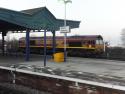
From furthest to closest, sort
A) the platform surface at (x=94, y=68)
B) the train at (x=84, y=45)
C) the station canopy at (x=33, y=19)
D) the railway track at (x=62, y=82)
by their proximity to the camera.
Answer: the train at (x=84, y=45) → the station canopy at (x=33, y=19) → the platform surface at (x=94, y=68) → the railway track at (x=62, y=82)

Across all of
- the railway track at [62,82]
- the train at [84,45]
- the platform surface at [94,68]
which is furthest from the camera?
the train at [84,45]

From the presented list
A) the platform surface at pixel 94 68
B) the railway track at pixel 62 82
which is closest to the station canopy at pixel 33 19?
the platform surface at pixel 94 68

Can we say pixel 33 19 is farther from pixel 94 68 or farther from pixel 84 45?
pixel 84 45

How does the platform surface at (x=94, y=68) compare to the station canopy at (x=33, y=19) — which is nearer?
the platform surface at (x=94, y=68)

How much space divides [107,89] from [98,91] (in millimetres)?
532

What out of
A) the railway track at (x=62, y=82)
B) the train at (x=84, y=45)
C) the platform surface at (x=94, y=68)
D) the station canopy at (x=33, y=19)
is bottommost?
the railway track at (x=62, y=82)

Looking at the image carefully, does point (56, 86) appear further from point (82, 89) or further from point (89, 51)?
point (89, 51)

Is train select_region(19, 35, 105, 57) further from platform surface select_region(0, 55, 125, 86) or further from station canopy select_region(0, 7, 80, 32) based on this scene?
platform surface select_region(0, 55, 125, 86)

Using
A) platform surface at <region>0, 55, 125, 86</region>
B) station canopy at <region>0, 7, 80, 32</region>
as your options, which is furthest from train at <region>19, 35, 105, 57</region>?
platform surface at <region>0, 55, 125, 86</region>

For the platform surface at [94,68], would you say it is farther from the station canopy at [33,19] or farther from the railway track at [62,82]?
the station canopy at [33,19]

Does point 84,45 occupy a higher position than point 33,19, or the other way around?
point 33,19

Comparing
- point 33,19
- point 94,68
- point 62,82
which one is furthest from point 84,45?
point 62,82

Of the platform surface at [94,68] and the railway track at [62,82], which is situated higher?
the platform surface at [94,68]

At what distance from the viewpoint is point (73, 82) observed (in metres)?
16.2
